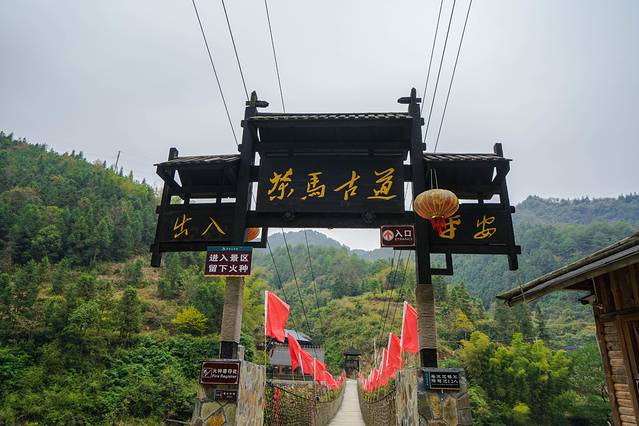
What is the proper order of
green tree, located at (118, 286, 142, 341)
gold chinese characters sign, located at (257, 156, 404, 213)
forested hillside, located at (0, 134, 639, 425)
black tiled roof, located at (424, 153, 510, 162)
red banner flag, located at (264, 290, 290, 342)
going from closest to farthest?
1. black tiled roof, located at (424, 153, 510, 162)
2. gold chinese characters sign, located at (257, 156, 404, 213)
3. red banner flag, located at (264, 290, 290, 342)
4. forested hillside, located at (0, 134, 639, 425)
5. green tree, located at (118, 286, 142, 341)

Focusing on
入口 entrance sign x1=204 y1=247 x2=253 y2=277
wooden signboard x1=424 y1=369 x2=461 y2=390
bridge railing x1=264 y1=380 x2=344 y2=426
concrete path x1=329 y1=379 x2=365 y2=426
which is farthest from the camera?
concrete path x1=329 y1=379 x2=365 y2=426

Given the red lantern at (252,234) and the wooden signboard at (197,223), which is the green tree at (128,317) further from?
the red lantern at (252,234)

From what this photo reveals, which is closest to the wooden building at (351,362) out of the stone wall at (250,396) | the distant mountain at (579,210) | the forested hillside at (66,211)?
the forested hillside at (66,211)

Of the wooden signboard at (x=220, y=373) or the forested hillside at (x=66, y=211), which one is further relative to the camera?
the forested hillside at (x=66, y=211)

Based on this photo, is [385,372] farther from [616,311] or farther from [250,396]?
[616,311]

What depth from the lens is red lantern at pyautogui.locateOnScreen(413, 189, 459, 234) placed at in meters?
4.79

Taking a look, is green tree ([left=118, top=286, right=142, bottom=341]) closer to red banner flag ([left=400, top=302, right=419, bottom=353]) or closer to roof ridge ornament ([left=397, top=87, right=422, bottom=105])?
red banner flag ([left=400, top=302, right=419, bottom=353])

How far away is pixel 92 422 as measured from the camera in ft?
71.7

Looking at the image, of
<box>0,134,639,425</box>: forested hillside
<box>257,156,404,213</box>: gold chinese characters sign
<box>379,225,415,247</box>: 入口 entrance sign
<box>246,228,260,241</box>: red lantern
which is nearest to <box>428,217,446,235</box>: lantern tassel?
<box>379,225,415,247</box>: 入口 entrance sign

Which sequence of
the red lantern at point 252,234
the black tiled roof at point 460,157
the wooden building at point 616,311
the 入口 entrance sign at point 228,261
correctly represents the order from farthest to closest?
the red lantern at point 252,234 → the black tiled roof at point 460,157 → the 入口 entrance sign at point 228,261 → the wooden building at point 616,311

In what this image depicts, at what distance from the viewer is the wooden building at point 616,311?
392 centimetres

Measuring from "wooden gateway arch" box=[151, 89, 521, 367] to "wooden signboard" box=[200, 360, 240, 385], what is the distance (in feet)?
2.92

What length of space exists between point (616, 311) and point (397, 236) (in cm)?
267

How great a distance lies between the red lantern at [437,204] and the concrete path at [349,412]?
11702 millimetres
